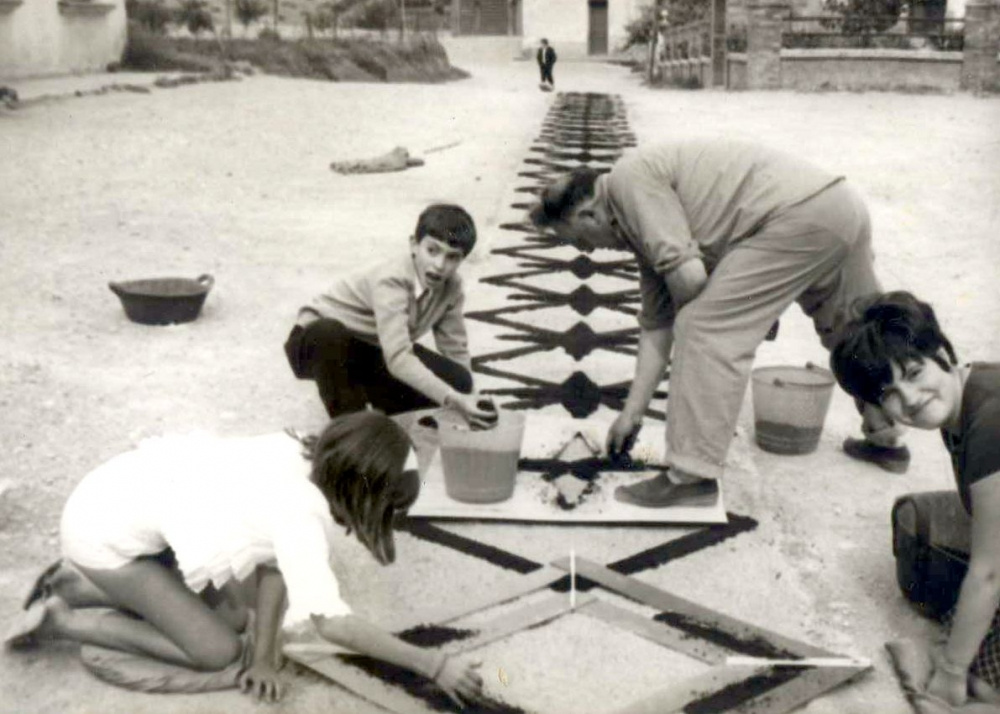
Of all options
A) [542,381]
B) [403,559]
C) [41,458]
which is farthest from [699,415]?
[41,458]

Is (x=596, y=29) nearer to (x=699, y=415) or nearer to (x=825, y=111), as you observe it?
(x=825, y=111)

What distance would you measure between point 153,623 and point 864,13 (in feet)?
82.8

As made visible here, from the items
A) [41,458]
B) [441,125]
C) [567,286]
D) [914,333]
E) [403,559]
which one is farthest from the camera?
[441,125]

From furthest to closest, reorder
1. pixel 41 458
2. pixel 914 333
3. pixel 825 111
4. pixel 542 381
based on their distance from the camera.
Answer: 1. pixel 825 111
2. pixel 542 381
3. pixel 41 458
4. pixel 914 333

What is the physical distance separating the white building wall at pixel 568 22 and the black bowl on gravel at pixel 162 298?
1607 inches

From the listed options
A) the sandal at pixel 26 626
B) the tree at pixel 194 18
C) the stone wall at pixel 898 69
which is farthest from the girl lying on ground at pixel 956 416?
the tree at pixel 194 18

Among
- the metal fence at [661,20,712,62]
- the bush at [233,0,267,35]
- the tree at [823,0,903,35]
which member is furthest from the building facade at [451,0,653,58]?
the tree at [823,0,903,35]

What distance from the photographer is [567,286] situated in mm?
6328

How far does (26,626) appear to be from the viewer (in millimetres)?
2598

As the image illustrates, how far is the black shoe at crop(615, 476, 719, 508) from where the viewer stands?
3455 mm

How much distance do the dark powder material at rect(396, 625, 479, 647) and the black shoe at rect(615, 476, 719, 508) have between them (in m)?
0.85

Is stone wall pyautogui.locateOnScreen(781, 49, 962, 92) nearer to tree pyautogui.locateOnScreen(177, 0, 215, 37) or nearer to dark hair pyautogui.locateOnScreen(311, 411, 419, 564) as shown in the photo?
tree pyautogui.locateOnScreen(177, 0, 215, 37)

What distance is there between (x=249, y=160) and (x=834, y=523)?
8357 mm

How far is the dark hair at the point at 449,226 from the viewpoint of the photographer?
11.4 ft
